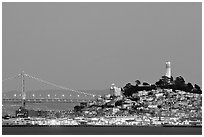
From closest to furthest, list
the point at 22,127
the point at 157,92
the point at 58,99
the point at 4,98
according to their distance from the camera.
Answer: the point at 4,98 < the point at 58,99 < the point at 22,127 < the point at 157,92

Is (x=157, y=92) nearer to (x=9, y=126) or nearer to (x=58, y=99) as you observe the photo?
(x=9, y=126)

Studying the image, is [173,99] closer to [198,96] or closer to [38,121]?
[198,96]

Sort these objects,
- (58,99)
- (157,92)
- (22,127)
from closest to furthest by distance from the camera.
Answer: (58,99), (22,127), (157,92)

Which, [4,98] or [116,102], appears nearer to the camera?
[4,98]

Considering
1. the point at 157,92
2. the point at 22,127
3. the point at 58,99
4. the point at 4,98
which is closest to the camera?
the point at 4,98

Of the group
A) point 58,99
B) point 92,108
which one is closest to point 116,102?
point 92,108

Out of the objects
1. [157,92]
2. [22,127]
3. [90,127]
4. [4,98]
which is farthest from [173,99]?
[4,98]

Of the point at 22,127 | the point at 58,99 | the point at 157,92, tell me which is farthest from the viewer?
the point at 157,92

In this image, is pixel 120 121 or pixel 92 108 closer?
pixel 120 121

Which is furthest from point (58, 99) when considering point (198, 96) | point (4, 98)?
point (198, 96)
